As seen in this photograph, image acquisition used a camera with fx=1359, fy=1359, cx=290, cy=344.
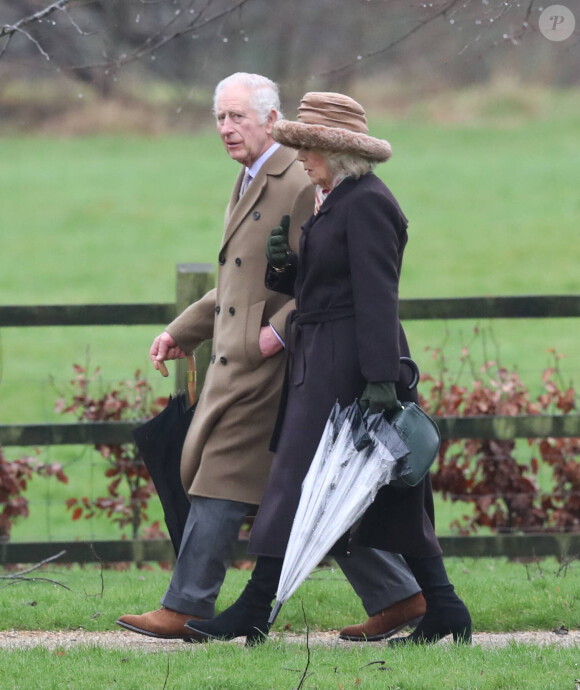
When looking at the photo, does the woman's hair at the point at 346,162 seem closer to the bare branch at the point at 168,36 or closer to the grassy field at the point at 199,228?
the bare branch at the point at 168,36

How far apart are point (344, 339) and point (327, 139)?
686mm

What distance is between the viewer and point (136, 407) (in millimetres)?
7371

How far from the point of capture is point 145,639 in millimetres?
5246

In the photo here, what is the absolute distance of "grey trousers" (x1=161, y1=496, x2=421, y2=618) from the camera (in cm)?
500

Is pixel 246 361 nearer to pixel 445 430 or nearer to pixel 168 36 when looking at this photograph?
pixel 168 36

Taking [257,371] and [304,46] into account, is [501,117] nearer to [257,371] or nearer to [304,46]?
[304,46]

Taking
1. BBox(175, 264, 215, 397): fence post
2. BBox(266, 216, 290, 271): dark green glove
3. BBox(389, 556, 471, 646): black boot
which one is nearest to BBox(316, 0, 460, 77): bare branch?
BBox(266, 216, 290, 271): dark green glove

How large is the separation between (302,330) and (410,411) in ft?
1.68

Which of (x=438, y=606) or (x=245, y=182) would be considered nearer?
(x=438, y=606)

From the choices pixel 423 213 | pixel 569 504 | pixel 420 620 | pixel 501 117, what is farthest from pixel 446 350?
pixel 501 117

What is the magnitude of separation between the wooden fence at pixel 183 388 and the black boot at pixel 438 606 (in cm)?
197

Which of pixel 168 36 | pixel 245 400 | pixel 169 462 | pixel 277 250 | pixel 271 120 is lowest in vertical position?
pixel 169 462

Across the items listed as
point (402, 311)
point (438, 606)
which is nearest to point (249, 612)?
point (438, 606)

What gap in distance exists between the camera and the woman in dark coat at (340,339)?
A: 4539mm
